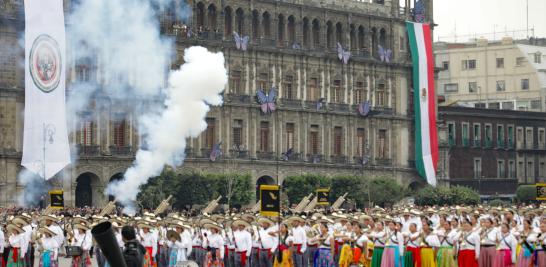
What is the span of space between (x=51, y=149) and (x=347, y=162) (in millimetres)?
29001

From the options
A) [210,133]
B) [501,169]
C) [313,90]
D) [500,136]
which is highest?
[313,90]

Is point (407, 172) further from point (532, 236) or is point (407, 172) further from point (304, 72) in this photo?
point (532, 236)

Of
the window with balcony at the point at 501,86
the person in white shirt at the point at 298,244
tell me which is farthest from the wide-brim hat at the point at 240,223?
the window with balcony at the point at 501,86

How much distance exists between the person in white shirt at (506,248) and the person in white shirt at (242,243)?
7.26 metres

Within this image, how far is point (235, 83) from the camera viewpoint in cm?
8225

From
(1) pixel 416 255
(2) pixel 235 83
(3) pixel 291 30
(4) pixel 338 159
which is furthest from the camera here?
(4) pixel 338 159

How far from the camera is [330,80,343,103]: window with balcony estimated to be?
89188 mm

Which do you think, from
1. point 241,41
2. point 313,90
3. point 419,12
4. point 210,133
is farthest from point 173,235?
point 419,12

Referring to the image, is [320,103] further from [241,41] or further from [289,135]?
[241,41]

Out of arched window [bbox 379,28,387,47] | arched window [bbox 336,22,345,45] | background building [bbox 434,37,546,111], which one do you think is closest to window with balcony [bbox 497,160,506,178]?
background building [bbox 434,37,546,111]

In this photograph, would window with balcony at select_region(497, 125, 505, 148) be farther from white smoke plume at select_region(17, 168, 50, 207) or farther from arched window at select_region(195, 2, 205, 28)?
white smoke plume at select_region(17, 168, 50, 207)

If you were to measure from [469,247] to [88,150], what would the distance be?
42004 millimetres

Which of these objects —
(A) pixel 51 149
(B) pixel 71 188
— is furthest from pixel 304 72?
(A) pixel 51 149

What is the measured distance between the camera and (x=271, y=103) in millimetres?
84000
